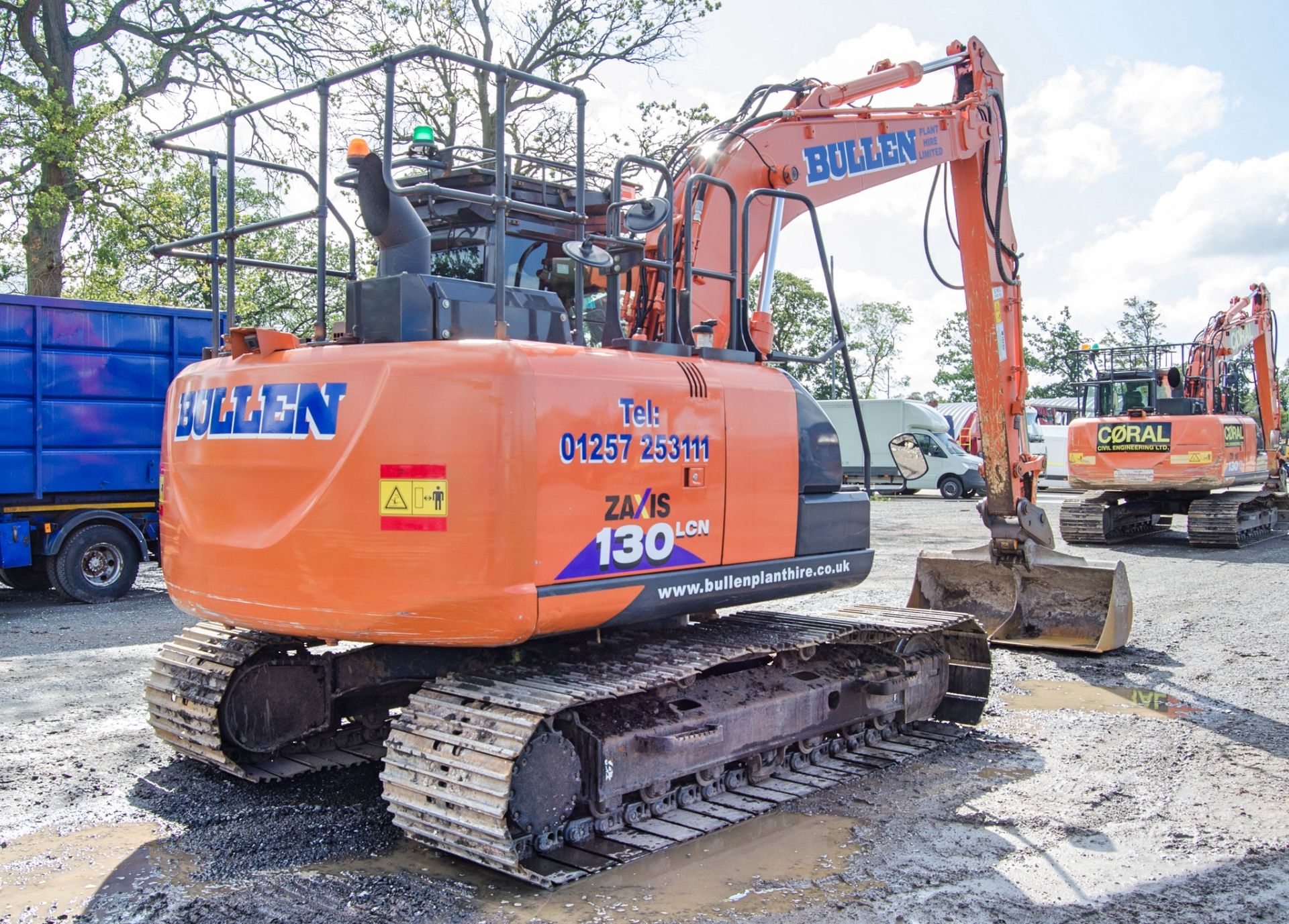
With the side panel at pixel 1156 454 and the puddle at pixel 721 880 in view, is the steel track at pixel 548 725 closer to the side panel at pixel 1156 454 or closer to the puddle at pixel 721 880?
the puddle at pixel 721 880

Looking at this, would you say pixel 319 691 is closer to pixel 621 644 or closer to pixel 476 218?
pixel 621 644

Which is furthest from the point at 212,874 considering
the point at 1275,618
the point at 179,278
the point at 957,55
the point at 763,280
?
the point at 179,278

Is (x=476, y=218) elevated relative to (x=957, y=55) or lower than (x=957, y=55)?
lower

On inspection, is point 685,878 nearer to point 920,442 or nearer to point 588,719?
point 588,719

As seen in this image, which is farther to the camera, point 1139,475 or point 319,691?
point 1139,475

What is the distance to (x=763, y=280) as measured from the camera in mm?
5953

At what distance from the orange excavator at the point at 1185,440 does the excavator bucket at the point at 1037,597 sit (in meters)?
8.81

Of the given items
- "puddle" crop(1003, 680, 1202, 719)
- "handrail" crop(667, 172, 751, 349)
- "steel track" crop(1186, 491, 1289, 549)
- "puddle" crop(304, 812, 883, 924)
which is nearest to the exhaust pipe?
"handrail" crop(667, 172, 751, 349)

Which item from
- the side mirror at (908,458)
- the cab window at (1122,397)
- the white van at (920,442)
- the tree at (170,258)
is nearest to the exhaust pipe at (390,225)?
the side mirror at (908,458)

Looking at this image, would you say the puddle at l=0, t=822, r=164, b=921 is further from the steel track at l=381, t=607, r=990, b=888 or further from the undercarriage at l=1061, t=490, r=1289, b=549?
the undercarriage at l=1061, t=490, r=1289, b=549

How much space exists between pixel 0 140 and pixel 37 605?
857 cm

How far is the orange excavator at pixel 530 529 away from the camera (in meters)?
4.36

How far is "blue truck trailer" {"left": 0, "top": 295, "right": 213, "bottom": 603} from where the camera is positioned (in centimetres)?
1142

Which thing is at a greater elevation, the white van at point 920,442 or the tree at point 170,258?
the tree at point 170,258
